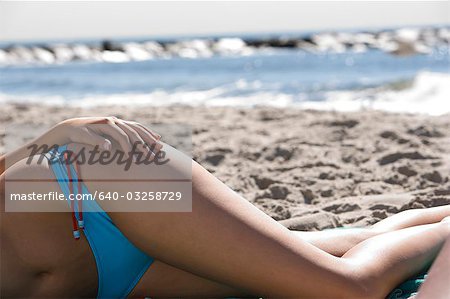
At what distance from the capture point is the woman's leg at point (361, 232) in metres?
2.06

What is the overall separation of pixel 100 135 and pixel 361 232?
90 centimetres

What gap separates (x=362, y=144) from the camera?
15.1 ft

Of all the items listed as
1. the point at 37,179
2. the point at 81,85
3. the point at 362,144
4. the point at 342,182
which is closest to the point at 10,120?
the point at 362,144

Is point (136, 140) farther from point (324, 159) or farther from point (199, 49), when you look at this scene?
point (199, 49)

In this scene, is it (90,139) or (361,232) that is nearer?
(90,139)

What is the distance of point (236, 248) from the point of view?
1.68 meters

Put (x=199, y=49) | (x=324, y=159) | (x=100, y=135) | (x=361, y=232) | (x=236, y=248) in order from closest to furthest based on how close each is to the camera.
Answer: (x=236, y=248) < (x=100, y=135) < (x=361, y=232) < (x=324, y=159) < (x=199, y=49)

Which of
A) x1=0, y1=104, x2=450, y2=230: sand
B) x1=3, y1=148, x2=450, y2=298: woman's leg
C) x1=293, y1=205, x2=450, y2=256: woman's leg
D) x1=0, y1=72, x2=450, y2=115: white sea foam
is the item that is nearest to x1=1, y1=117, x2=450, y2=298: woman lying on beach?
x1=3, y1=148, x2=450, y2=298: woman's leg

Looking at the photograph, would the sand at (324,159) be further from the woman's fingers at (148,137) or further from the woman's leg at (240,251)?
the woman's fingers at (148,137)

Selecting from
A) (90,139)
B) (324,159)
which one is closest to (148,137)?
(90,139)

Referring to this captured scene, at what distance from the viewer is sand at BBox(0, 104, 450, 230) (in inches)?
120

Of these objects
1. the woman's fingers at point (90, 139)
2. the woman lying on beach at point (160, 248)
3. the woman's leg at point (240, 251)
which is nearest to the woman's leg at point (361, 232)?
the woman lying on beach at point (160, 248)

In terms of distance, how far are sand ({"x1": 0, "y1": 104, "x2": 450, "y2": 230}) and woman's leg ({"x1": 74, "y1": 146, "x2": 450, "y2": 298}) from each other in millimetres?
1026

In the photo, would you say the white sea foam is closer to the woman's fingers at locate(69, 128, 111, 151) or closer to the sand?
the sand
